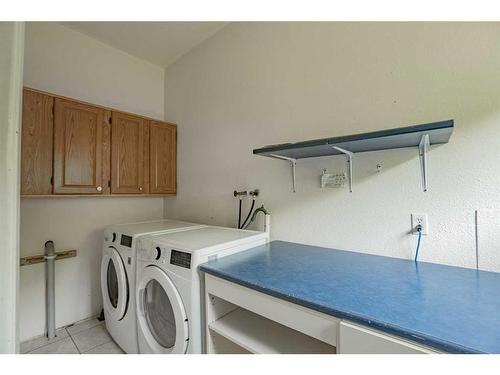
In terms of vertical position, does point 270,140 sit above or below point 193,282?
above

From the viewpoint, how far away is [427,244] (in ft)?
3.90

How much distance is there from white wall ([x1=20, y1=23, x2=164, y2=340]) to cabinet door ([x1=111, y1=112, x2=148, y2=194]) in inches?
14.7

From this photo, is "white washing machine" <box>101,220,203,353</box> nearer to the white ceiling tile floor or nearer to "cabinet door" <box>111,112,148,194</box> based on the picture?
the white ceiling tile floor

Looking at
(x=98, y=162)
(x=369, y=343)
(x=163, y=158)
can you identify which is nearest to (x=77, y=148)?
(x=98, y=162)

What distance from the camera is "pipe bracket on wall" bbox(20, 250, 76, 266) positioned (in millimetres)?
1870

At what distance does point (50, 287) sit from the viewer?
1952 mm

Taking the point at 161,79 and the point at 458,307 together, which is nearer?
the point at 458,307

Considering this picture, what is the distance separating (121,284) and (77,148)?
1.16 metres

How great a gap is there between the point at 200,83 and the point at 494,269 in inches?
103

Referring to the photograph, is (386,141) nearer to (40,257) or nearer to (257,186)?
(257,186)

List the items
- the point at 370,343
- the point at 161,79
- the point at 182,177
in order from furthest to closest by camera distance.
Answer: the point at 161,79, the point at 182,177, the point at 370,343

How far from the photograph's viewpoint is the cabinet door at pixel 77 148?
1.77 metres

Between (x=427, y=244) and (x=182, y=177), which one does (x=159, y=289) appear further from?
(x=427, y=244)

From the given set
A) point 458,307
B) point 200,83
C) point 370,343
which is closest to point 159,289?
point 370,343
